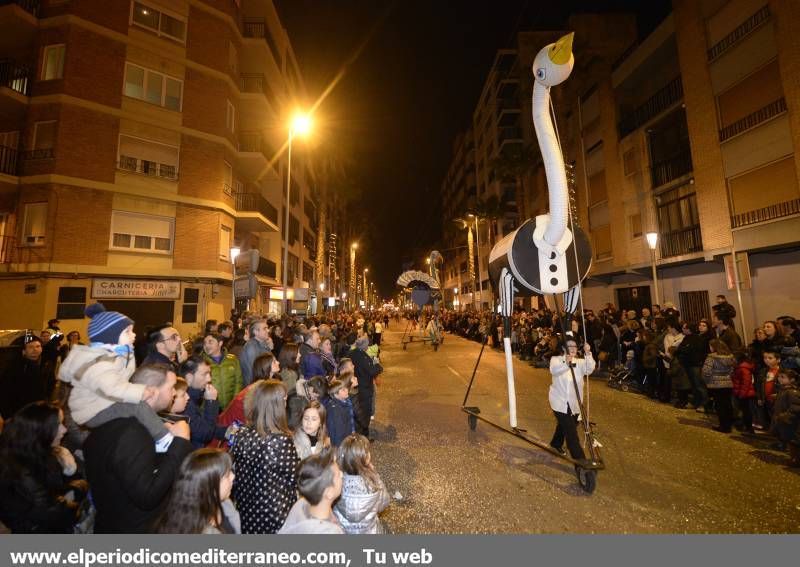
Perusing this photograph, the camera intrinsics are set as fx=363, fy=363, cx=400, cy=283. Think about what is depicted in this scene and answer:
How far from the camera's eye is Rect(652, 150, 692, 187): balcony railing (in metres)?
16.8

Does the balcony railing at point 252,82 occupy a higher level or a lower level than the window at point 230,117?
higher

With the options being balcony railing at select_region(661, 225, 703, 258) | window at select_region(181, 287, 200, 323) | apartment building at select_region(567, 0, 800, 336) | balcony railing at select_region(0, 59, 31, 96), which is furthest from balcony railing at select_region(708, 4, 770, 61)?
balcony railing at select_region(0, 59, 31, 96)

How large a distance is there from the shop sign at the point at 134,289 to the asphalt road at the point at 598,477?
12.4 metres

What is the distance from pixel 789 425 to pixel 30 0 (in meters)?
25.6

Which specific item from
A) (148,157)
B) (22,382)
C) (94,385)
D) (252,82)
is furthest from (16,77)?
(94,385)

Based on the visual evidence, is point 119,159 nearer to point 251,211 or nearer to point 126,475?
point 251,211

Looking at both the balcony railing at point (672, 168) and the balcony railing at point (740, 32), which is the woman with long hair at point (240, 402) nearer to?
the balcony railing at point (740, 32)

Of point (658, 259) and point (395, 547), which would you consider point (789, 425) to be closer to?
point (395, 547)

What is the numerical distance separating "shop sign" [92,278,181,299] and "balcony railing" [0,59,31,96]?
7.88 meters

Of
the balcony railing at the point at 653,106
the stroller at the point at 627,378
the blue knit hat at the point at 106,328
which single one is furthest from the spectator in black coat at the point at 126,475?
the balcony railing at the point at 653,106

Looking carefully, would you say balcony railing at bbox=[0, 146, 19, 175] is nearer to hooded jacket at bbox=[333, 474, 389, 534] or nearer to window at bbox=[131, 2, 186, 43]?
window at bbox=[131, 2, 186, 43]

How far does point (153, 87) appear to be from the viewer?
51.6 feet

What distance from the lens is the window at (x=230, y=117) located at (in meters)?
18.0

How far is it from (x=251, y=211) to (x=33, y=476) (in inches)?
731
